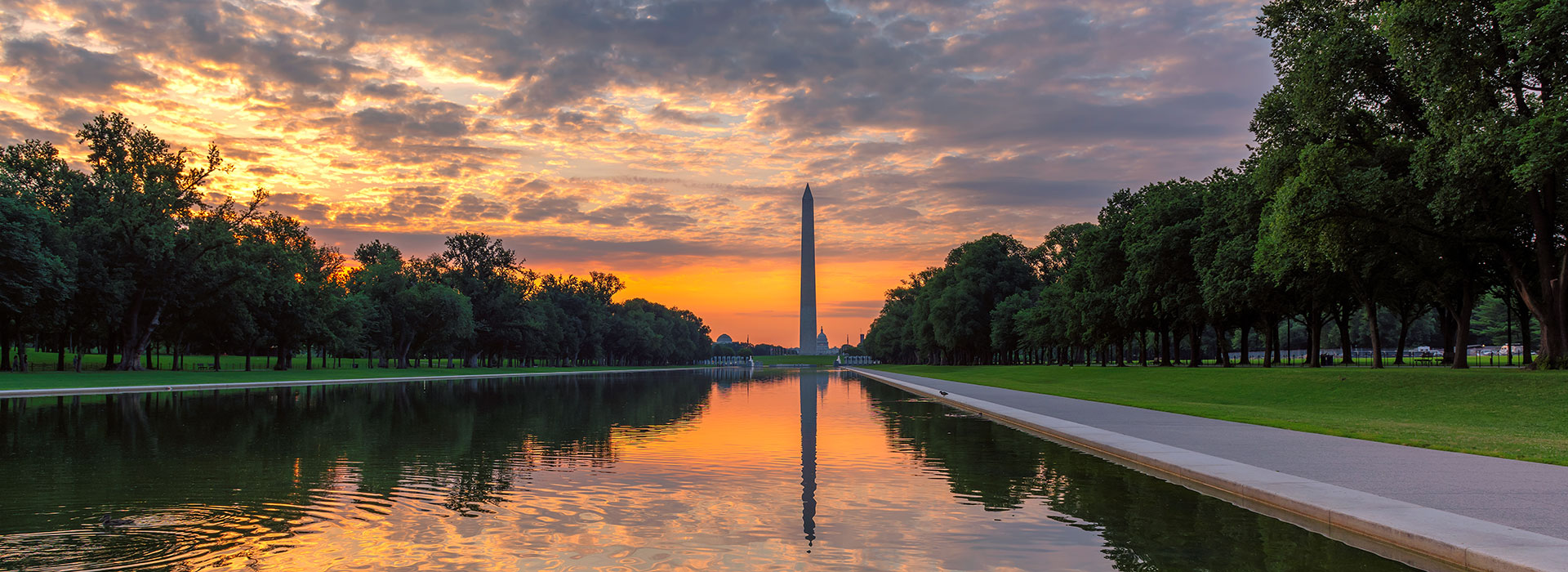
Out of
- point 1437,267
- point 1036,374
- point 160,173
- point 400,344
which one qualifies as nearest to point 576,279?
point 400,344

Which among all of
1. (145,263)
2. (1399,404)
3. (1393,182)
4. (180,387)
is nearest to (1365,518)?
(1399,404)

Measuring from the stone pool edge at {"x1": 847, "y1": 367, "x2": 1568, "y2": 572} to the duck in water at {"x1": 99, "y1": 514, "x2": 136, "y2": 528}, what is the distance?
12427 mm

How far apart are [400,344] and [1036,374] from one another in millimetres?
72744

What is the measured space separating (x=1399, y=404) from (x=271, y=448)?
30853 mm

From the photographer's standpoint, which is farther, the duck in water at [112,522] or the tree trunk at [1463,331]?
the tree trunk at [1463,331]

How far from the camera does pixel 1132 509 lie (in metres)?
11.0

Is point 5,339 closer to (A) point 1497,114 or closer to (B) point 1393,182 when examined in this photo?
(B) point 1393,182

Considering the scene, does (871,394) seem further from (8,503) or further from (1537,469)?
(8,503)

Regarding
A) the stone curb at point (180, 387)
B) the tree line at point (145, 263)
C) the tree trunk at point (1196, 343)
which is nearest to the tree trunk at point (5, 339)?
the tree line at point (145, 263)

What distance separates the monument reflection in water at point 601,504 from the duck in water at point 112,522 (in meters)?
0.13

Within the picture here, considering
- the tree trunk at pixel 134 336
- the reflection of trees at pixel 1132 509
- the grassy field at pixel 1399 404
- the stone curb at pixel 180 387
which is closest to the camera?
the reflection of trees at pixel 1132 509

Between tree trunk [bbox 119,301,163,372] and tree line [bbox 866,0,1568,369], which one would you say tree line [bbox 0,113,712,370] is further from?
tree line [bbox 866,0,1568,369]

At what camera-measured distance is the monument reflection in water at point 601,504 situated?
837 centimetres

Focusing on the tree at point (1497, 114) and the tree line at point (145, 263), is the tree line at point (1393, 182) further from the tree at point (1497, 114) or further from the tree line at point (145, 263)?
the tree line at point (145, 263)
